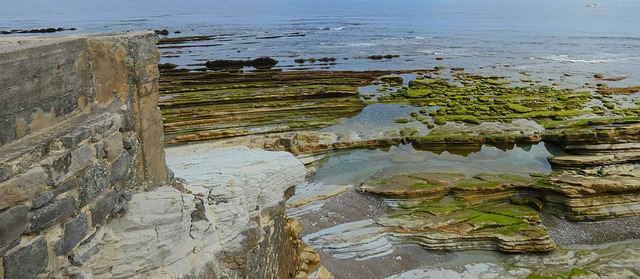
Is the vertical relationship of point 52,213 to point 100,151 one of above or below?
below

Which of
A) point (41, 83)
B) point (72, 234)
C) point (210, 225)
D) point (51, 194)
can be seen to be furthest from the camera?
point (210, 225)

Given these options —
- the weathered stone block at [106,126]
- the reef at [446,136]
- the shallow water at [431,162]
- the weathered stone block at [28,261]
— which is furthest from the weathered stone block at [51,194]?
the shallow water at [431,162]

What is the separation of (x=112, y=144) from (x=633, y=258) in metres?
13.2

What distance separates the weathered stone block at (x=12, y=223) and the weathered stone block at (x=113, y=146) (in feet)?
3.91

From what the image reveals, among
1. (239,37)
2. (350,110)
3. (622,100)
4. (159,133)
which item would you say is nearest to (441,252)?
(159,133)

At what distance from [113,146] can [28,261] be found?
4.66ft

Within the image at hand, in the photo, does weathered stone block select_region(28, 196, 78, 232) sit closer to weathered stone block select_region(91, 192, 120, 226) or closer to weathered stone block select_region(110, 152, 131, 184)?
weathered stone block select_region(91, 192, 120, 226)

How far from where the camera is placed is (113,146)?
517cm

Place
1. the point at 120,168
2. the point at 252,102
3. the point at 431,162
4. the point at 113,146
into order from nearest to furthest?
1. the point at 113,146
2. the point at 120,168
3. the point at 431,162
4. the point at 252,102

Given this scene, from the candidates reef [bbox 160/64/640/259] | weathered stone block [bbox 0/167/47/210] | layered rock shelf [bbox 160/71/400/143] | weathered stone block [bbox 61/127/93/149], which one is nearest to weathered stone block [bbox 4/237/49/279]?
weathered stone block [bbox 0/167/47/210]

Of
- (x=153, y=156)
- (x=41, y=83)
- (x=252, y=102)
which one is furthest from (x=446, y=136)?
(x=41, y=83)

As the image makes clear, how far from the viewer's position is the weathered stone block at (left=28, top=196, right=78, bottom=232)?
4.07m

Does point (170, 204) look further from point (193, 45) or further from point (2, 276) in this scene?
point (193, 45)

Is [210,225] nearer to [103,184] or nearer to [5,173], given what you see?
[103,184]
